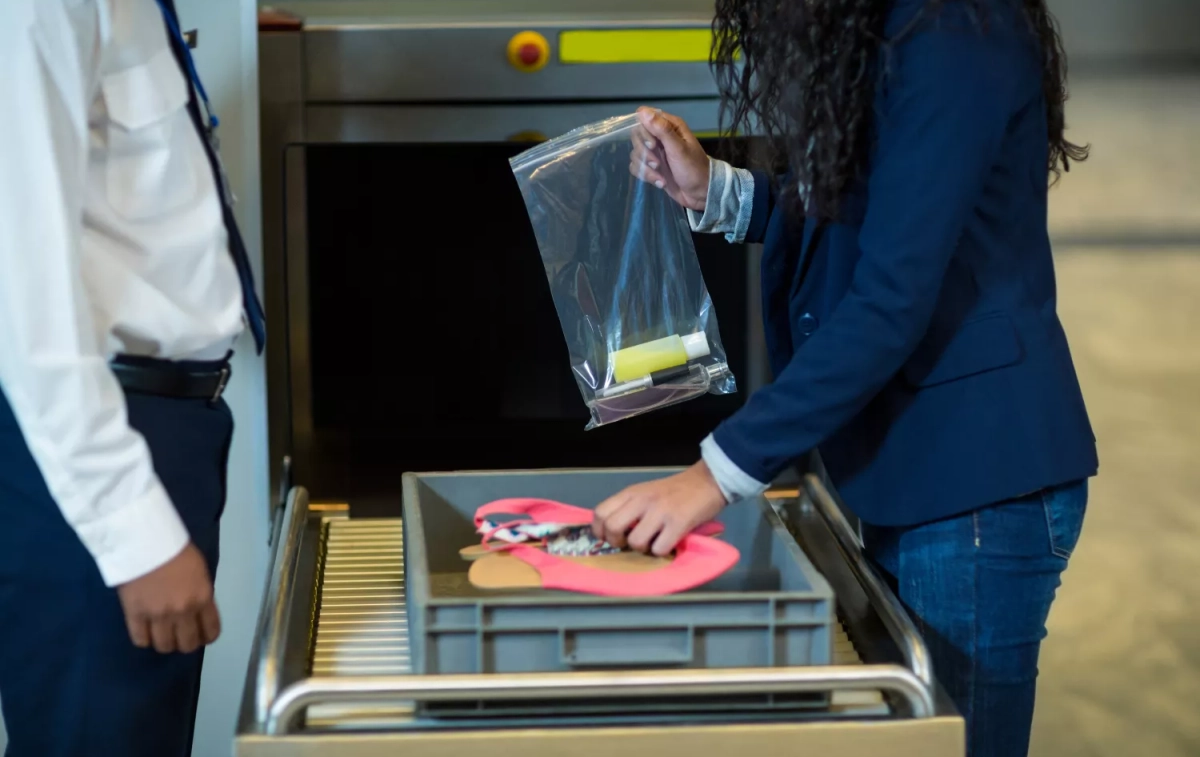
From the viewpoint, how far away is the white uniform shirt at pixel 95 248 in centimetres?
85

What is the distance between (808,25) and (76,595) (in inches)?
29.7

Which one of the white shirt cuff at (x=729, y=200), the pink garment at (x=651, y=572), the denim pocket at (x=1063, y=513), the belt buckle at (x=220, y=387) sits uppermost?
the white shirt cuff at (x=729, y=200)

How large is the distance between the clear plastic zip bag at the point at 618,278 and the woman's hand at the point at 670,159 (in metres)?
0.05

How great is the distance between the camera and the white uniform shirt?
85 centimetres

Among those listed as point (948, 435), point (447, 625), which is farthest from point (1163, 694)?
point (447, 625)

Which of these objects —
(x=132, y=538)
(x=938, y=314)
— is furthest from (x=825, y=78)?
(x=132, y=538)

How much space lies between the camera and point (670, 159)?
1.23 metres

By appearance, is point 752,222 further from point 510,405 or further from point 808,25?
point 510,405

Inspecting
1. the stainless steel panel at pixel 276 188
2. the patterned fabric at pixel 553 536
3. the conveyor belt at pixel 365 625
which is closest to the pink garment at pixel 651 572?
the patterned fabric at pixel 553 536

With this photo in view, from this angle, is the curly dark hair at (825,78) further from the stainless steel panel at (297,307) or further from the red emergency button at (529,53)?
the stainless steel panel at (297,307)

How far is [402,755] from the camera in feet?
2.69

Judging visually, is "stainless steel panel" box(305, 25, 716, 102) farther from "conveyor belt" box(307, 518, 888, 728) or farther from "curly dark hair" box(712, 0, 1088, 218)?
"conveyor belt" box(307, 518, 888, 728)

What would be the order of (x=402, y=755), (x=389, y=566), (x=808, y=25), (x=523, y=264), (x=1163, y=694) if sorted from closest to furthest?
(x=402, y=755) → (x=808, y=25) → (x=389, y=566) → (x=523, y=264) → (x=1163, y=694)

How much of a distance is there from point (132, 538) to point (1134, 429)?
1468 millimetres
